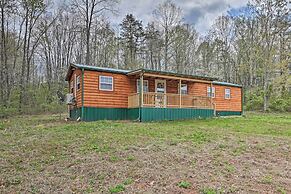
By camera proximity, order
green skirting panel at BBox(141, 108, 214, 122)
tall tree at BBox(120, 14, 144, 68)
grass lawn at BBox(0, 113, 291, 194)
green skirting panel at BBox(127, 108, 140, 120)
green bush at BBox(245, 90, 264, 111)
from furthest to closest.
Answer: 1. tall tree at BBox(120, 14, 144, 68)
2. green bush at BBox(245, 90, 264, 111)
3. green skirting panel at BBox(127, 108, 140, 120)
4. green skirting panel at BBox(141, 108, 214, 122)
5. grass lawn at BBox(0, 113, 291, 194)

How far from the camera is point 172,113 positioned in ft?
50.6

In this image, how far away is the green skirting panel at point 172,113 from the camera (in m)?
14.2

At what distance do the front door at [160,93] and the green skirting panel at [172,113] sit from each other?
0.46 metres

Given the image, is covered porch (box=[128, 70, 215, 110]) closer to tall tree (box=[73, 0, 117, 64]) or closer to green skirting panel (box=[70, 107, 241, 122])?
green skirting panel (box=[70, 107, 241, 122])

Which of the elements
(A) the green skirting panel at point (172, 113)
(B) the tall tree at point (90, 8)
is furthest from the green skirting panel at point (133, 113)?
(B) the tall tree at point (90, 8)

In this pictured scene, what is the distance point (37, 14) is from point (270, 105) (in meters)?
26.5

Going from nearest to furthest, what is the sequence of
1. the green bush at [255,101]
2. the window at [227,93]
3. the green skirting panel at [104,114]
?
the green skirting panel at [104,114] < the window at [227,93] < the green bush at [255,101]

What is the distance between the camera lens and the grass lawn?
4.82 m

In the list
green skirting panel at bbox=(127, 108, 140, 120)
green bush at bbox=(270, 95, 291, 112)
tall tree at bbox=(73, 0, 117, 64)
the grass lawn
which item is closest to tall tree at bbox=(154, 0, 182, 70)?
tall tree at bbox=(73, 0, 117, 64)

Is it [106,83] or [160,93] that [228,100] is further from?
[106,83]

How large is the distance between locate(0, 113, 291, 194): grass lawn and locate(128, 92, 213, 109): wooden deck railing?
569 centimetres

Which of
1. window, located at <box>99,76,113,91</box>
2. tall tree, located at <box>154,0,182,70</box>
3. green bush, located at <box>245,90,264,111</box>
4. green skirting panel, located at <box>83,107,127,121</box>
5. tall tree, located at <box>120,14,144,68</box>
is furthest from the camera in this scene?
tall tree, located at <box>120,14,144,68</box>

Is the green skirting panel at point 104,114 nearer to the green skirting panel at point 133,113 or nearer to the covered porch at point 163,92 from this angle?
the green skirting panel at point 133,113

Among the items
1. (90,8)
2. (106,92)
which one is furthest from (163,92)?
(90,8)
